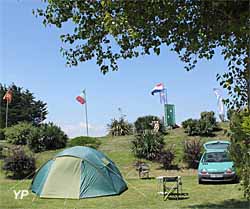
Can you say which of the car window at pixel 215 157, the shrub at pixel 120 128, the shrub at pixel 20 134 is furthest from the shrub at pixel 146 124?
the car window at pixel 215 157

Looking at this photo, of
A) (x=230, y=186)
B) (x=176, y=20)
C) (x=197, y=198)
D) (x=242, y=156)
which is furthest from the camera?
(x=230, y=186)

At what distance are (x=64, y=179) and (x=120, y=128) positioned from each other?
1544 centimetres

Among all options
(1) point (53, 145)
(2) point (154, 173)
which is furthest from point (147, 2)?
(1) point (53, 145)

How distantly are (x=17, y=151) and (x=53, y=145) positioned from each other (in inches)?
196

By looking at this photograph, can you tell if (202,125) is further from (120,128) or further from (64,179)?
(64,179)

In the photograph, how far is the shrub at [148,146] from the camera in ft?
73.3

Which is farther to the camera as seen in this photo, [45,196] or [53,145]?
[53,145]

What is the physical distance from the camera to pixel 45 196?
1399 centimetres

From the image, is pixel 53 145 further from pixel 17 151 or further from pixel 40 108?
pixel 40 108

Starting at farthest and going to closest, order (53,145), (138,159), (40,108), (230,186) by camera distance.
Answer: (40,108) < (53,145) < (138,159) < (230,186)

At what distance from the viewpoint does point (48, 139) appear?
24.8 metres

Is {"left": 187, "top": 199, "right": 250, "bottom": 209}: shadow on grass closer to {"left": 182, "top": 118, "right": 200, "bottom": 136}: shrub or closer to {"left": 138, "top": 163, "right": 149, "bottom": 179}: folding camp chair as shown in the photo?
{"left": 138, "top": 163, "right": 149, "bottom": 179}: folding camp chair

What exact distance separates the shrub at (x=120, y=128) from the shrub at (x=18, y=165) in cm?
1001

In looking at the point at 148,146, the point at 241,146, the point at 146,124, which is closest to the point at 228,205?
the point at 241,146
